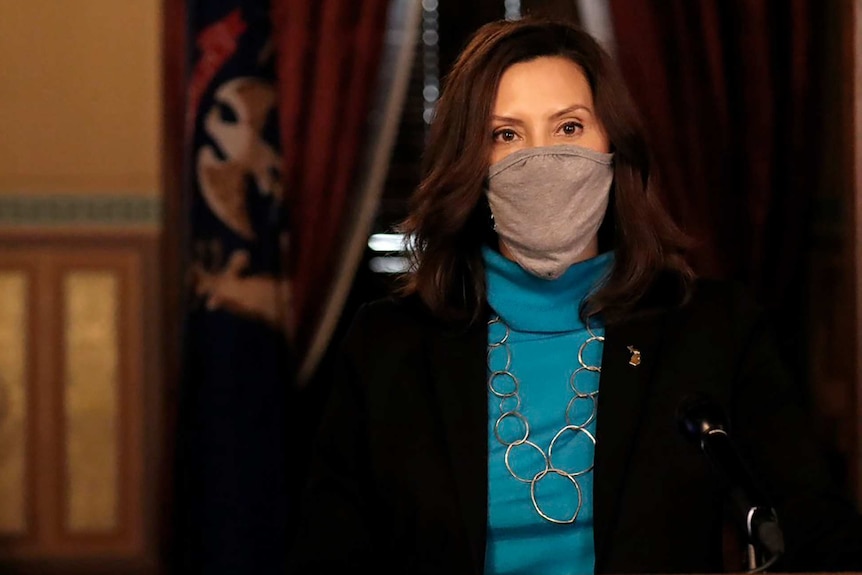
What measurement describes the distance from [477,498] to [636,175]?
0.53 meters

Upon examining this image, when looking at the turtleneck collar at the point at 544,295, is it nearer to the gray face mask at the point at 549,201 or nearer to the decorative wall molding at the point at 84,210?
the gray face mask at the point at 549,201

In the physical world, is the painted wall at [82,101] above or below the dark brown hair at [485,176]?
above

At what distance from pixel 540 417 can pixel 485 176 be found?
354 millimetres

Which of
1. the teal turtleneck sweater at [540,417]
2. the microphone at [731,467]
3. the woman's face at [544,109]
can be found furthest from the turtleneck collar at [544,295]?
the microphone at [731,467]

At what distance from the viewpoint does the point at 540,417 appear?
1663 mm

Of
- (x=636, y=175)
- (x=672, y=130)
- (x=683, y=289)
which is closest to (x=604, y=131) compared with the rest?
(x=636, y=175)

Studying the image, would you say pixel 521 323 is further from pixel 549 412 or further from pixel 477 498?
pixel 477 498

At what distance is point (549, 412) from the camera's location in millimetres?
1669

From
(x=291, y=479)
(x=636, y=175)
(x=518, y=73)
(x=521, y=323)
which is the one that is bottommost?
(x=291, y=479)

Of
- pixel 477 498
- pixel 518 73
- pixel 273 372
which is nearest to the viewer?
pixel 477 498

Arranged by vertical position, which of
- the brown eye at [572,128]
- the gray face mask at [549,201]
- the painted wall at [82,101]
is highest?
the painted wall at [82,101]

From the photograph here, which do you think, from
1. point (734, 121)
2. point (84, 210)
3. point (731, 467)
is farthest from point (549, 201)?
point (84, 210)

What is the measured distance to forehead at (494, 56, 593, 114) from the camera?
5.57ft

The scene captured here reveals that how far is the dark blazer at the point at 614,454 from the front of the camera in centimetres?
155
